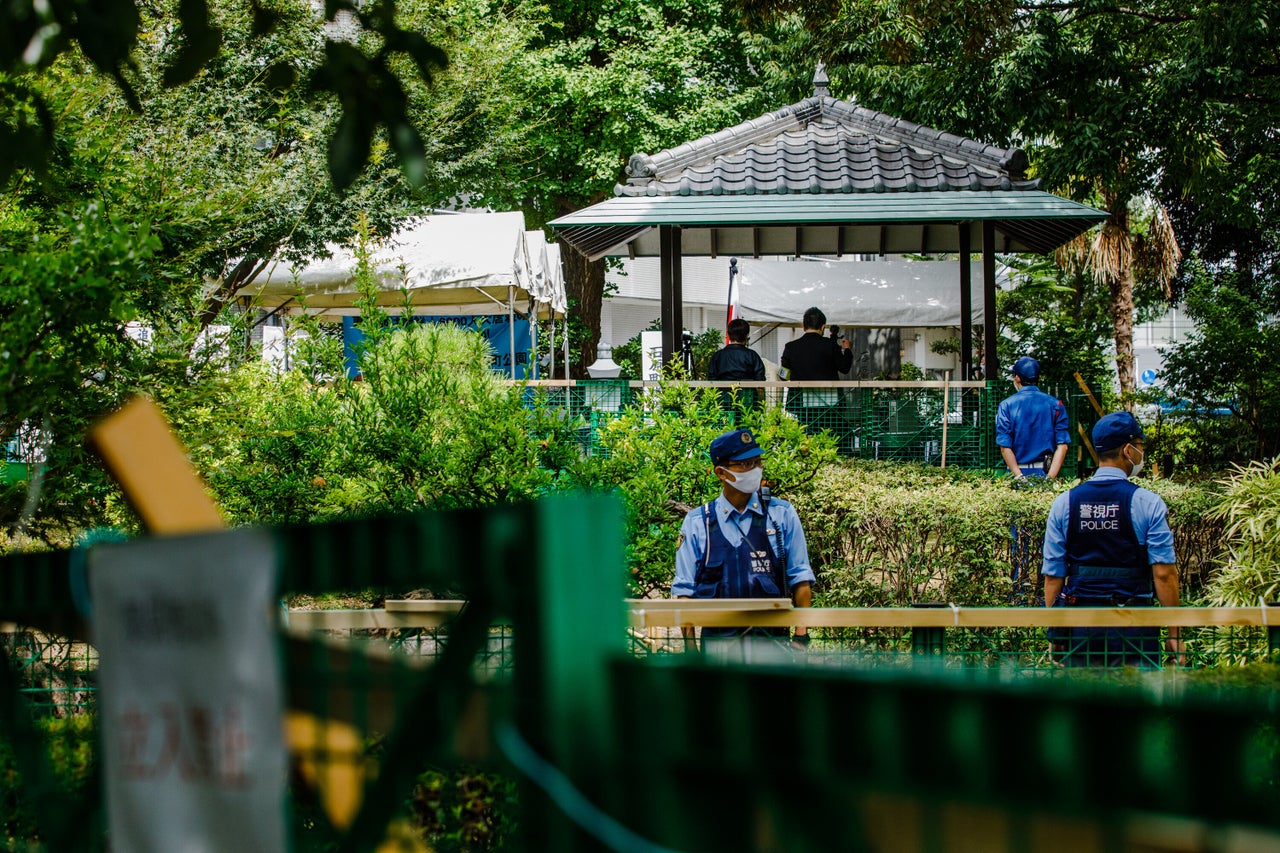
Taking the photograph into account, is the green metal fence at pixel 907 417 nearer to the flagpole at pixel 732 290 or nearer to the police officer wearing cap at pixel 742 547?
the flagpole at pixel 732 290

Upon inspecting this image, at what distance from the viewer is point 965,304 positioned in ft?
51.1

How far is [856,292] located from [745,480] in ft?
37.3

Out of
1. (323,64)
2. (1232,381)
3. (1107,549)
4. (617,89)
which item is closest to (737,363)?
(1107,549)

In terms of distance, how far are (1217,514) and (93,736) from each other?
830 centimetres

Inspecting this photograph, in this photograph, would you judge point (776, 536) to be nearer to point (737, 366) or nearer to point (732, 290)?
point (737, 366)

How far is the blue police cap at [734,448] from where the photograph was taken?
19.5ft

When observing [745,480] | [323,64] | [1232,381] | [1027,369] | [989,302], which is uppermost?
[989,302]

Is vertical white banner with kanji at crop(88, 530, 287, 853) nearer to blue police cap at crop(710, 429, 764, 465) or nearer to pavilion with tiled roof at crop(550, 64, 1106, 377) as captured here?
blue police cap at crop(710, 429, 764, 465)

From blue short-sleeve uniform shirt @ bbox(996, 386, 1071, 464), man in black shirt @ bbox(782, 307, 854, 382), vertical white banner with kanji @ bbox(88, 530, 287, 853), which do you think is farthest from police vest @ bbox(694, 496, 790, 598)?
man in black shirt @ bbox(782, 307, 854, 382)

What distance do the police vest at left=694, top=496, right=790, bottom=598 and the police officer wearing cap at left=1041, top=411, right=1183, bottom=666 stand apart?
1.33 metres

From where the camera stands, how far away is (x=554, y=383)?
11.4 metres

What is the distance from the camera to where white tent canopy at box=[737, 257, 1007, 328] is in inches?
634

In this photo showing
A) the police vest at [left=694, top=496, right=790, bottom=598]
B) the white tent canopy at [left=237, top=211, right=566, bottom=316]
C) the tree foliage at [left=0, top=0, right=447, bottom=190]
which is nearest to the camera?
the tree foliage at [left=0, top=0, right=447, bottom=190]

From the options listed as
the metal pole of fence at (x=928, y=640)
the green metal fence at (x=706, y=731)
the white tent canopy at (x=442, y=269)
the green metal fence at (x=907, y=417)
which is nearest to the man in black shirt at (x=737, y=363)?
the green metal fence at (x=907, y=417)
